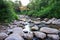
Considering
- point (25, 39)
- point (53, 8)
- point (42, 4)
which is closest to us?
point (25, 39)

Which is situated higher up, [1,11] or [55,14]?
[1,11]

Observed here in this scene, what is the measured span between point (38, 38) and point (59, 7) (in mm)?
11798

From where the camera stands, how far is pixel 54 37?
27.1 feet

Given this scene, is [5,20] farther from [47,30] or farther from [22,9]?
[22,9]

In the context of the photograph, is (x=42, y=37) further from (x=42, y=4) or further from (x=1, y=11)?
(x=42, y=4)

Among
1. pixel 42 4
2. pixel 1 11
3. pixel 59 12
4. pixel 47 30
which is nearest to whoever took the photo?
pixel 47 30

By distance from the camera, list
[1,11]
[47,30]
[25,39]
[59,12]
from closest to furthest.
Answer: [25,39] < [47,30] < [1,11] < [59,12]

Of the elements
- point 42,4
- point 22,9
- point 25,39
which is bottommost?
point 22,9

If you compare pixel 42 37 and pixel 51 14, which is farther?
pixel 51 14

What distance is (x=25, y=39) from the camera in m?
A: 8.08

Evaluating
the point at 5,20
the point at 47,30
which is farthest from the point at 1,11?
the point at 47,30

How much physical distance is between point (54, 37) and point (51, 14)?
11.8m

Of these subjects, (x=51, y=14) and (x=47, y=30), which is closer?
(x=47, y=30)

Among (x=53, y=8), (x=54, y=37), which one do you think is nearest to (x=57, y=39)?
(x=54, y=37)
